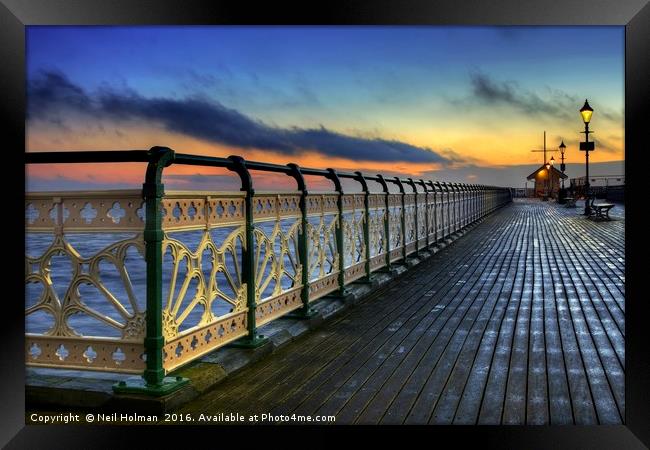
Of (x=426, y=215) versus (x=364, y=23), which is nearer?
(x=364, y=23)

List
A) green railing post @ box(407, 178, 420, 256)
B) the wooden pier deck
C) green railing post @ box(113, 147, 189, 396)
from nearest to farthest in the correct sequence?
green railing post @ box(113, 147, 189, 396), the wooden pier deck, green railing post @ box(407, 178, 420, 256)

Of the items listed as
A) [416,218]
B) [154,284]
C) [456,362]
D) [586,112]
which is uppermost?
[586,112]

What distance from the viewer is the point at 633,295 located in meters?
3.44

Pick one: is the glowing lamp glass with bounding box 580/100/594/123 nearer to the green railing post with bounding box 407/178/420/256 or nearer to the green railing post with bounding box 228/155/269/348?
the green railing post with bounding box 407/178/420/256

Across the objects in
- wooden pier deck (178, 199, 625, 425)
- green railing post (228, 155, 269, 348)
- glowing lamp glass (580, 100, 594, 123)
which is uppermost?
glowing lamp glass (580, 100, 594, 123)

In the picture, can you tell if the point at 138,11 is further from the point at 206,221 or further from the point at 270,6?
the point at 206,221

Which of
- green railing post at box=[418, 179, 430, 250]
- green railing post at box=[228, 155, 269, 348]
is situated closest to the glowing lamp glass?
green railing post at box=[418, 179, 430, 250]

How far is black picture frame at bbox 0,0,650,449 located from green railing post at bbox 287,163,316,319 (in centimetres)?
248

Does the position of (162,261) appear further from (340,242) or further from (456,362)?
(340,242)

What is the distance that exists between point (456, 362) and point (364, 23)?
262cm

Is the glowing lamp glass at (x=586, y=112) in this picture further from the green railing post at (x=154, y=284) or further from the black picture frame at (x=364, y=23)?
the green railing post at (x=154, y=284)

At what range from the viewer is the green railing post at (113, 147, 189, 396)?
352 cm

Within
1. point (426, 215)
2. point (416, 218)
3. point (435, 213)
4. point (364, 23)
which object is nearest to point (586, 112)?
point (435, 213)

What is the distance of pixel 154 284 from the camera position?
3.56 metres
